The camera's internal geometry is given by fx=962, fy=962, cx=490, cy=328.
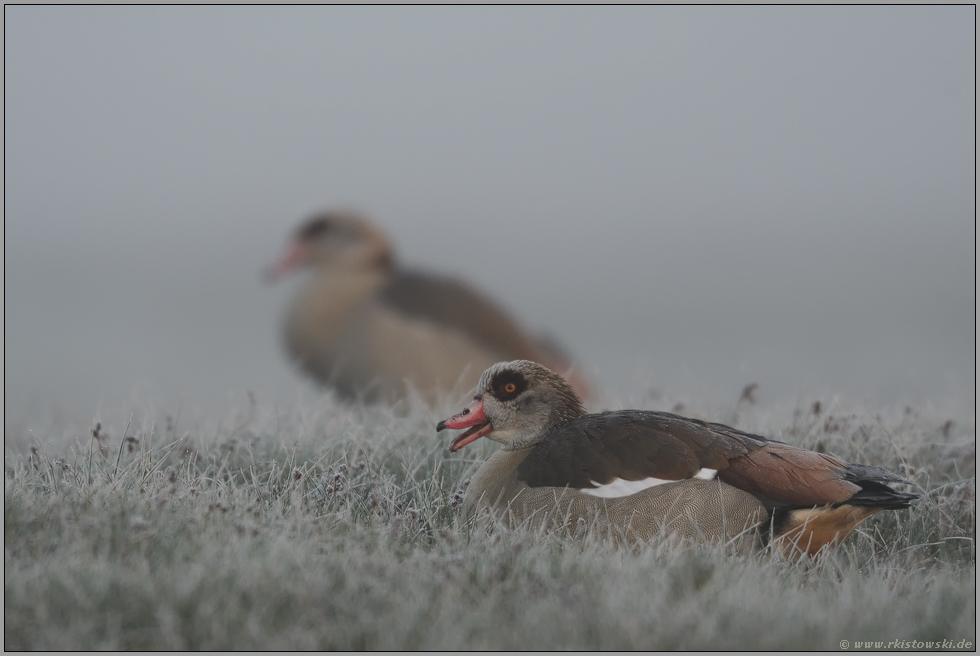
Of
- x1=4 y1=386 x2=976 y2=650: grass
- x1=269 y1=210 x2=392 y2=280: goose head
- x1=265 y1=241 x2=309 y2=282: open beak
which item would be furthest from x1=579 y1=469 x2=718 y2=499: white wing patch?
x1=265 y1=241 x2=309 y2=282: open beak

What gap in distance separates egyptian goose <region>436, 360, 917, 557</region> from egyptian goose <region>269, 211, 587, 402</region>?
3.81 meters

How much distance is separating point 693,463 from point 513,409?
2.96 feet

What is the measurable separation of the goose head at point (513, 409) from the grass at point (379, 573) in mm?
334

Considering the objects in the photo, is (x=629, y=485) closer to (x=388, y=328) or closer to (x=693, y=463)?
(x=693, y=463)

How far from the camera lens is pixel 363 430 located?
4930mm

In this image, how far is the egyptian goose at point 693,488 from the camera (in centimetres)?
355

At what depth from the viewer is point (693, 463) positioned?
11.8 ft

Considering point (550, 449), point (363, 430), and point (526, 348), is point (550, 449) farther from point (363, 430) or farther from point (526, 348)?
point (526, 348)

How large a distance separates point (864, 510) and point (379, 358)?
5.30 metres

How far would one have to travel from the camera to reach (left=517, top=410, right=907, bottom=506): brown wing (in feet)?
11.7

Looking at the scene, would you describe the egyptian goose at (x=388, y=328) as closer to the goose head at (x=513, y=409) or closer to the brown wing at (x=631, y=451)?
the goose head at (x=513, y=409)

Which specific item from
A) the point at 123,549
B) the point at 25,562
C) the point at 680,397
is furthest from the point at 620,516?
the point at 680,397

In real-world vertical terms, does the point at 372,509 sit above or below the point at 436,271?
below

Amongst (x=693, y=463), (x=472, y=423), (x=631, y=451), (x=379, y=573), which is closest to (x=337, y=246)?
(x=472, y=423)
